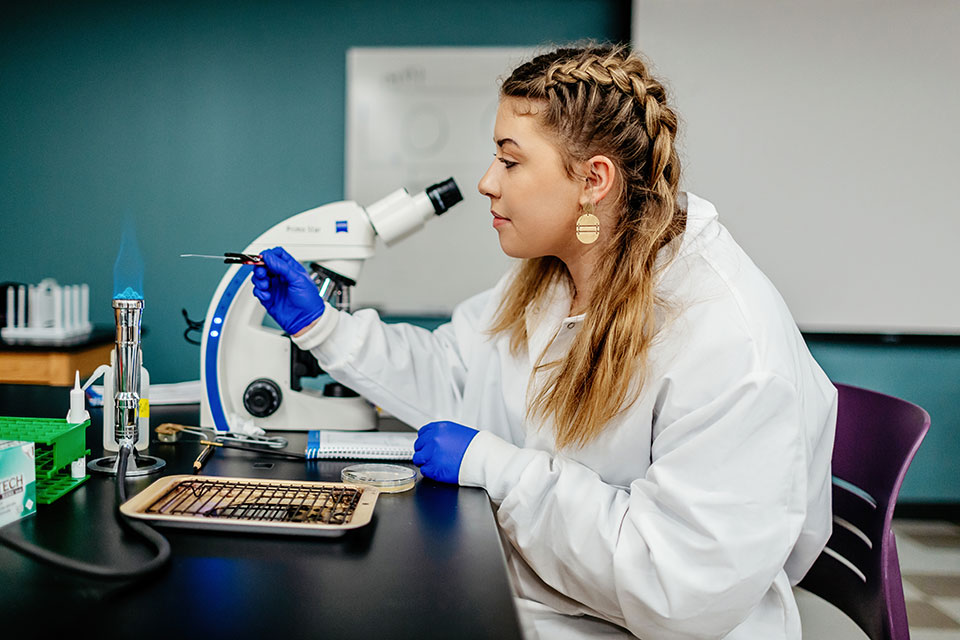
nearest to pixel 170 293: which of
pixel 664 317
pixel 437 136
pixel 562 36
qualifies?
pixel 437 136

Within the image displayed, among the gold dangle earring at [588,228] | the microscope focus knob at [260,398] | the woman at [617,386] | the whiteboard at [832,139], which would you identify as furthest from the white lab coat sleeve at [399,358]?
the whiteboard at [832,139]

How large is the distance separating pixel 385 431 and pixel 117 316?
55cm

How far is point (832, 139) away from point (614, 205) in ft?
7.34

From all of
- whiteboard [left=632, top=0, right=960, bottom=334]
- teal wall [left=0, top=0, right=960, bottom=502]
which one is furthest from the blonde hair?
teal wall [left=0, top=0, right=960, bottom=502]

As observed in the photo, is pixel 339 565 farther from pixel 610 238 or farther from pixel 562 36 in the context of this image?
pixel 562 36

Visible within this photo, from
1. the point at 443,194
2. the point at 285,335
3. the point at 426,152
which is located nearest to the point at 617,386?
the point at 443,194

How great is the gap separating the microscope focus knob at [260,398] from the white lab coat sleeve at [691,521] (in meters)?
0.56

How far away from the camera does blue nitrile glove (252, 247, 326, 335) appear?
121 centimetres

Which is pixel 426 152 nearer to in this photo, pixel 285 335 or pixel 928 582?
pixel 285 335

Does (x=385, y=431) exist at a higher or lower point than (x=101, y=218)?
lower

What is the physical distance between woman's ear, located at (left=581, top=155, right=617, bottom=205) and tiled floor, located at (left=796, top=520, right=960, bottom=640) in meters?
0.72

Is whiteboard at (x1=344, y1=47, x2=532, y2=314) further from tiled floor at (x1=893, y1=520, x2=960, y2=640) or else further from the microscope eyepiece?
tiled floor at (x1=893, y1=520, x2=960, y2=640)

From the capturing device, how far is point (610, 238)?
3.93ft

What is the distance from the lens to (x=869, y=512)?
1.07m
